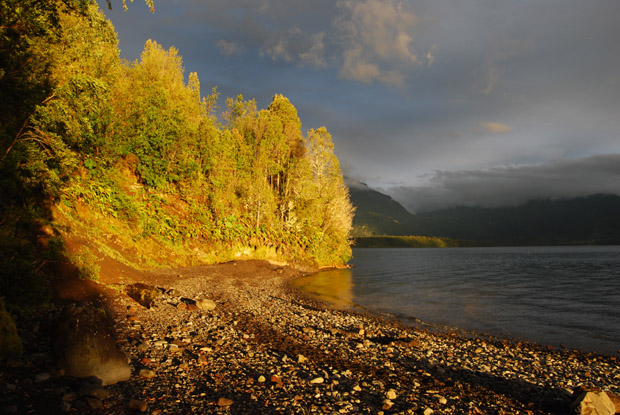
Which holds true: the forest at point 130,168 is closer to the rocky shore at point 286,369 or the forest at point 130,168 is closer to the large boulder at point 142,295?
the large boulder at point 142,295

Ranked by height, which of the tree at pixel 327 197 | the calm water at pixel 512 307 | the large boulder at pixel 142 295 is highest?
the tree at pixel 327 197

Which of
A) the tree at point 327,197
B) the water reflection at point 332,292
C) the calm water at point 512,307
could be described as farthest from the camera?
the tree at point 327,197

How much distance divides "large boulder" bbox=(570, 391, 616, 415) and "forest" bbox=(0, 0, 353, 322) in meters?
16.0

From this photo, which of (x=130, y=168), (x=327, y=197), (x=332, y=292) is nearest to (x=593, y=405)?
(x=332, y=292)

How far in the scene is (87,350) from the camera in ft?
23.3

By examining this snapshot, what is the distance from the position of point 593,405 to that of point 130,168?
34694 millimetres

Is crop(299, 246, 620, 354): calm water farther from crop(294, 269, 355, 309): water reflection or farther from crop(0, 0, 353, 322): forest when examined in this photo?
crop(0, 0, 353, 322): forest

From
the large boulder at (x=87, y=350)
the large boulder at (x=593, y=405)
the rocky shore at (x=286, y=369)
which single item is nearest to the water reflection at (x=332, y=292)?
the rocky shore at (x=286, y=369)

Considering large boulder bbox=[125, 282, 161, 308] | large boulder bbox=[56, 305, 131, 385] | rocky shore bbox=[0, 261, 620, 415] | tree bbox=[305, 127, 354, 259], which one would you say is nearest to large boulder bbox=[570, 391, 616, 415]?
rocky shore bbox=[0, 261, 620, 415]

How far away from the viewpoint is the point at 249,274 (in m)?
33.6

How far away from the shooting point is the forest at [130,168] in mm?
12750

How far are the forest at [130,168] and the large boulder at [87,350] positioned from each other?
3174 millimetres

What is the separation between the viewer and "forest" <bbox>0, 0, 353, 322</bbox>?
41.8 ft

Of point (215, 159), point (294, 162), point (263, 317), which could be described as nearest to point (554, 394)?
point (263, 317)
